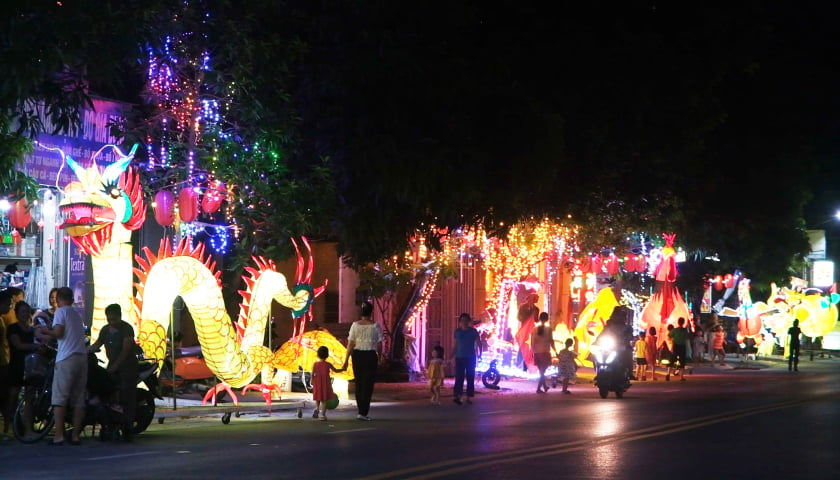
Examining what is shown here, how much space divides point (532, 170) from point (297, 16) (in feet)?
18.9

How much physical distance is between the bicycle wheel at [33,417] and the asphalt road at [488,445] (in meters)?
0.22

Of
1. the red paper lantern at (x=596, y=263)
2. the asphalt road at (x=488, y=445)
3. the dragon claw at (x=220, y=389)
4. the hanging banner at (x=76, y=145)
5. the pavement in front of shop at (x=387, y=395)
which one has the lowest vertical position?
the asphalt road at (x=488, y=445)

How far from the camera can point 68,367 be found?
1454 cm

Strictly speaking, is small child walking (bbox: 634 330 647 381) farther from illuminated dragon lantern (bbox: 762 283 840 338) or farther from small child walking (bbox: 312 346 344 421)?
illuminated dragon lantern (bbox: 762 283 840 338)

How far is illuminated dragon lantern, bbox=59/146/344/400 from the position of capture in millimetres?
17953

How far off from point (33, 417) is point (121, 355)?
126 centimetres

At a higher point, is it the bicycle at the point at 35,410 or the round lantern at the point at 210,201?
the round lantern at the point at 210,201

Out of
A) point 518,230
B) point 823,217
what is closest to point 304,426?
point 518,230

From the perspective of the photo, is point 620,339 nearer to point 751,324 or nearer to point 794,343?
point 794,343

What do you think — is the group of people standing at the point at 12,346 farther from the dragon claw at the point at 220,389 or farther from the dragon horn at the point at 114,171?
the dragon claw at the point at 220,389

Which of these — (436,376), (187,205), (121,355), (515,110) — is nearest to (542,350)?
(436,376)

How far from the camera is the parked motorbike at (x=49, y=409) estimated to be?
14.9 meters

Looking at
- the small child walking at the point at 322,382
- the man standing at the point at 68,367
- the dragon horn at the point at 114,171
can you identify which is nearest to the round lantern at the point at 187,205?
the dragon horn at the point at 114,171

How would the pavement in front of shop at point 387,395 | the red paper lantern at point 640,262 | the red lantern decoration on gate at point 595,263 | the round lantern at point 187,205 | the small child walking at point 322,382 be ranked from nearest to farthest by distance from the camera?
the small child walking at point 322,382 < the pavement in front of shop at point 387,395 < the round lantern at point 187,205 < the red lantern decoration on gate at point 595,263 < the red paper lantern at point 640,262
